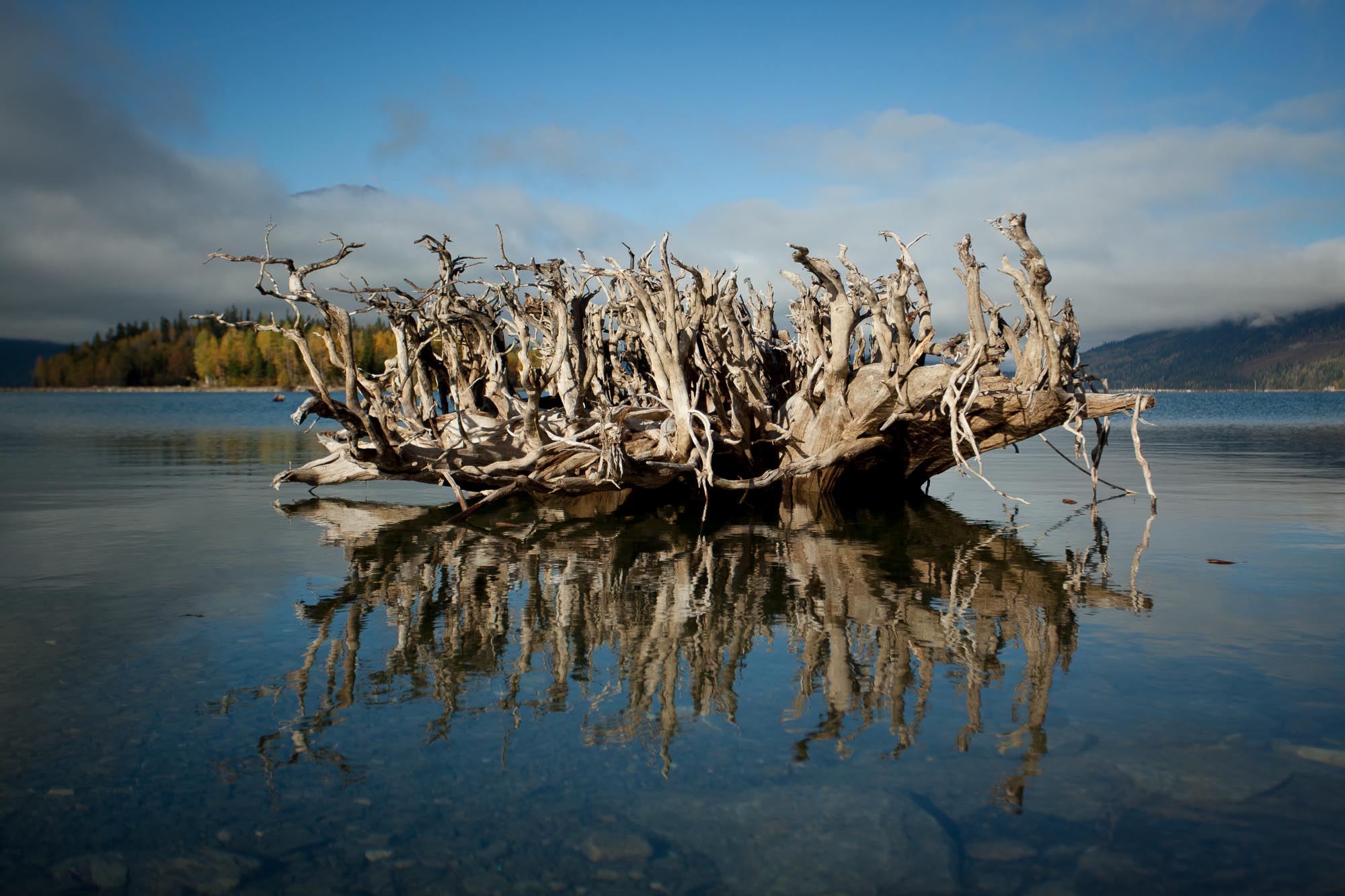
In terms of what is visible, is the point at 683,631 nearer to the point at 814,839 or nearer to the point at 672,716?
the point at 672,716

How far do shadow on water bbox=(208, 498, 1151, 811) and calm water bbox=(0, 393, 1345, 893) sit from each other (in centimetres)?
4

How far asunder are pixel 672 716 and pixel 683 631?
1737 millimetres

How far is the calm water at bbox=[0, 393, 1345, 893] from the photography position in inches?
145

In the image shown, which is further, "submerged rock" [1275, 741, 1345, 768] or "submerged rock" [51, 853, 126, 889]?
"submerged rock" [1275, 741, 1345, 768]

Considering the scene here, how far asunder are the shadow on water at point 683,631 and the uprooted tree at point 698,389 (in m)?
2.12

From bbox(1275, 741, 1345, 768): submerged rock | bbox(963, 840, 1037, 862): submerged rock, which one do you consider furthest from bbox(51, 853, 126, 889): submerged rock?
bbox(1275, 741, 1345, 768): submerged rock

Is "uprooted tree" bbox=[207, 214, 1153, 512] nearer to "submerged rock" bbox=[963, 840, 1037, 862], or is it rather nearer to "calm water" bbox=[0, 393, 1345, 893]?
"calm water" bbox=[0, 393, 1345, 893]

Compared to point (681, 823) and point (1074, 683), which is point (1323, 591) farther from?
point (681, 823)

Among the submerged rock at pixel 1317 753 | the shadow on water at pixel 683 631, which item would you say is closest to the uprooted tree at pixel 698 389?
the shadow on water at pixel 683 631

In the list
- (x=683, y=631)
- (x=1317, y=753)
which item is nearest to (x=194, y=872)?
(x=683, y=631)

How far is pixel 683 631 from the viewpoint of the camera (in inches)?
270

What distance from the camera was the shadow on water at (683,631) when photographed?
16.6 ft

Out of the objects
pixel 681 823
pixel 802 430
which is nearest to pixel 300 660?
pixel 681 823

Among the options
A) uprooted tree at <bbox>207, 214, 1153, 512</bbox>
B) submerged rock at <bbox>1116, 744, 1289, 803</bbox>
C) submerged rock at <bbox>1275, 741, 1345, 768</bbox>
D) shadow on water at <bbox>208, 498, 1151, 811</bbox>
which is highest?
uprooted tree at <bbox>207, 214, 1153, 512</bbox>
